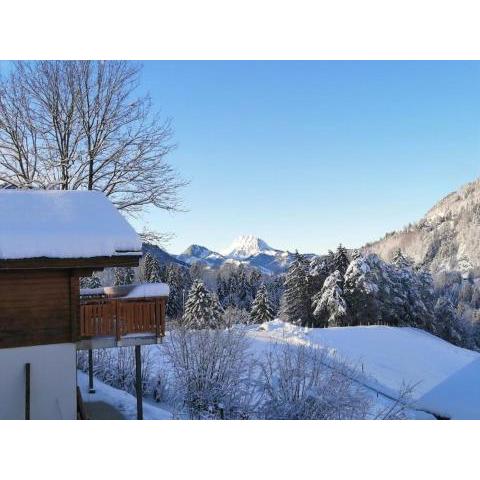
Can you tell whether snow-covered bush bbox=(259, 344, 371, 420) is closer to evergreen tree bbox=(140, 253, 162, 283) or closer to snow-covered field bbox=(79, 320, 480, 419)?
snow-covered field bbox=(79, 320, 480, 419)

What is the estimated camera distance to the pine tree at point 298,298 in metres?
40.7

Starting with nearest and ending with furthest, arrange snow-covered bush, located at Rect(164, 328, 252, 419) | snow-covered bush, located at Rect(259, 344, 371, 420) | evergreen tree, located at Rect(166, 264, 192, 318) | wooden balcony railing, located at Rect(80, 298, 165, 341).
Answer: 1. wooden balcony railing, located at Rect(80, 298, 165, 341)
2. snow-covered bush, located at Rect(259, 344, 371, 420)
3. snow-covered bush, located at Rect(164, 328, 252, 419)
4. evergreen tree, located at Rect(166, 264, 192, 318)

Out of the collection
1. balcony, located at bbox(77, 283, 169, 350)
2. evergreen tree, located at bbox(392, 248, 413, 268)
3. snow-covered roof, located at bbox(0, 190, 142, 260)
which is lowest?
balcony, located at bbox(77, 283, 169, 350)

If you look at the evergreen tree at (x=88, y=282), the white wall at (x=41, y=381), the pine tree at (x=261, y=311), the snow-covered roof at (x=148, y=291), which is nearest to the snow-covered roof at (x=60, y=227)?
the snow-covered roof at (x=148, y=291)

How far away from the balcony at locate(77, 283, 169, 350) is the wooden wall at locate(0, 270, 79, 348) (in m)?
0.32

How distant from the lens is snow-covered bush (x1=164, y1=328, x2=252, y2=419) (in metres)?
12.4

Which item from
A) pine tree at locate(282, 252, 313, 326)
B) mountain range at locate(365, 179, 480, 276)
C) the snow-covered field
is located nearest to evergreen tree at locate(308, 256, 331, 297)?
pine tree at locate(282, 252, 313, 326)

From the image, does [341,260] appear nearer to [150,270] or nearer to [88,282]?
[150,270]

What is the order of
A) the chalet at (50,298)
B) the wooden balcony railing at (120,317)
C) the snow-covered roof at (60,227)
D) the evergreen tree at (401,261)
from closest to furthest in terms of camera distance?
the snow-covered roof at (60,227) → the chalet at (50,298) → the wooden balcony railing at (120,317) → the evergreen tree at (401,261)

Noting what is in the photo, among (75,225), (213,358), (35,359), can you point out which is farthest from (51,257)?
(213,358)

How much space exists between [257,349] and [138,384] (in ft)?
23.7

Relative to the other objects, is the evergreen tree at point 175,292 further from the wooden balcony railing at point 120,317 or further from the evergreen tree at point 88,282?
the wooden balcony railing at point 120,317

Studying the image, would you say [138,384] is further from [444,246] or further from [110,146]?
[444,246]
